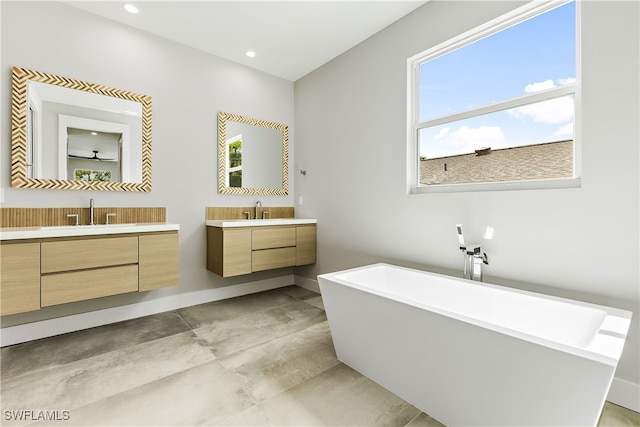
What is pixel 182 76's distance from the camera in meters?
3.04

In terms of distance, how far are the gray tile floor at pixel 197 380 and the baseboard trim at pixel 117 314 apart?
0.27 ft

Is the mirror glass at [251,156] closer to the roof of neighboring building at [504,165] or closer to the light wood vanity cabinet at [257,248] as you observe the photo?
the light wood vanity cabinet at [257,248]

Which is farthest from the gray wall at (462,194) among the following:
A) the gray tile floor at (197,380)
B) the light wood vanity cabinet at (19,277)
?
the light wood vanity cabinet at (19,277)

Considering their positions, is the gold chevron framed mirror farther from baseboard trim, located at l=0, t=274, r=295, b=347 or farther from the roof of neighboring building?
the roof of neighboring building

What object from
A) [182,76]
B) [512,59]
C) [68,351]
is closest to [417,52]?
[512,59]

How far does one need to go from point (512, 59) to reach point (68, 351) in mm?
3872

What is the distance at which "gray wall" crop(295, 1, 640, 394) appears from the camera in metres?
1.57

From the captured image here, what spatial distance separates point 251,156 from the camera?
3557 mm

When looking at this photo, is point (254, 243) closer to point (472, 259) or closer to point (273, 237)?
point (273, 237)

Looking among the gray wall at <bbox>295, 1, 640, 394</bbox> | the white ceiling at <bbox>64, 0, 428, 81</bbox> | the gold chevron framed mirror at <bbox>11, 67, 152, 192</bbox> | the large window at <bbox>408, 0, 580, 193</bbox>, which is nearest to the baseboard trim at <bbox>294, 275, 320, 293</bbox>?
the gray wall at <bbox>295, 1, 640, 394</bbox>

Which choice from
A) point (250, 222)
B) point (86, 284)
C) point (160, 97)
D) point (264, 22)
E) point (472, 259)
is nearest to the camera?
point (472, 259)

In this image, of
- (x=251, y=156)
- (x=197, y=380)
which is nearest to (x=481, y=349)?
(x=197, y=380)

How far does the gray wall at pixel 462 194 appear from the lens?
157 cm

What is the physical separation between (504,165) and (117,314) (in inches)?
138
